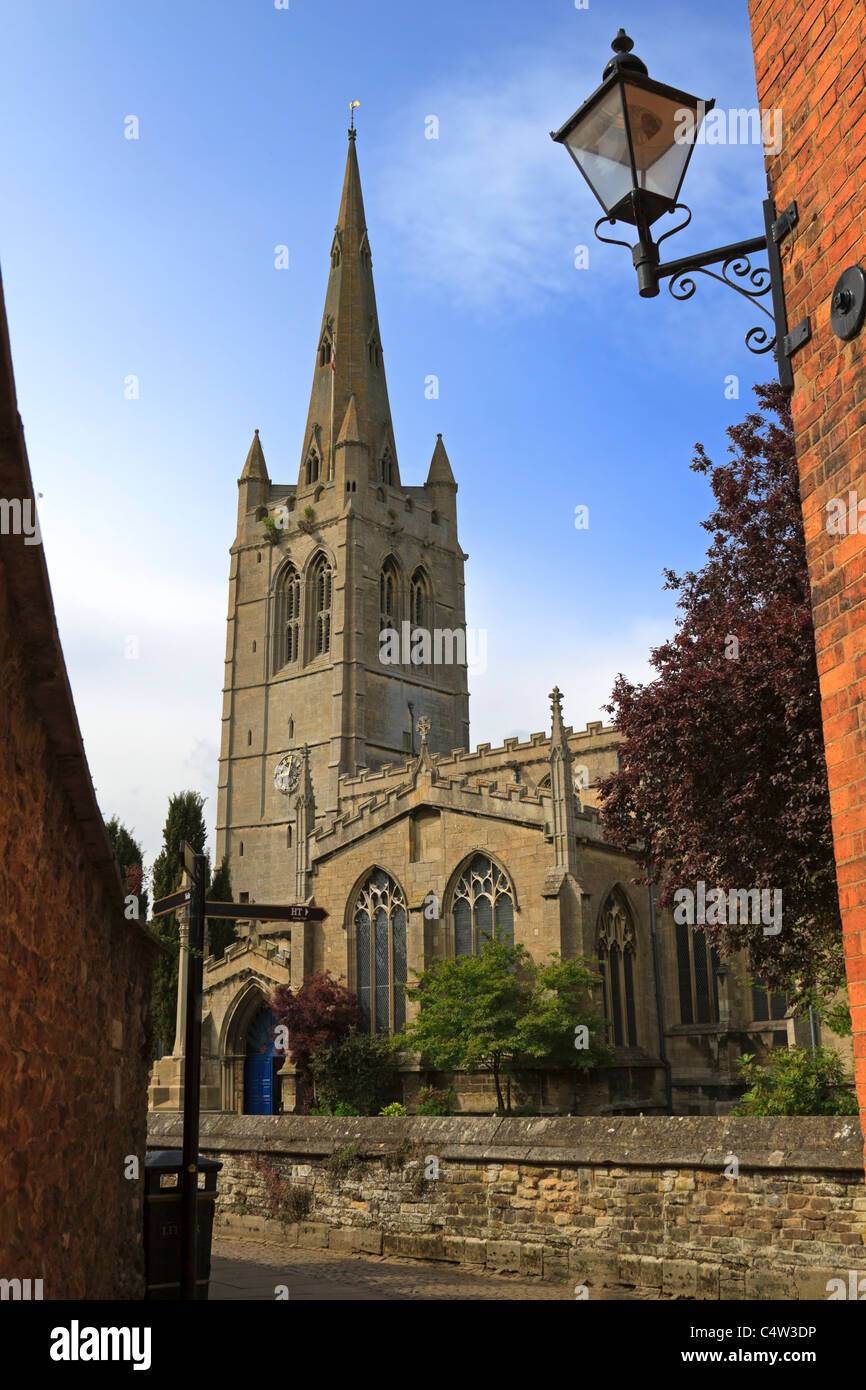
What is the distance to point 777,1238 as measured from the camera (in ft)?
34.2

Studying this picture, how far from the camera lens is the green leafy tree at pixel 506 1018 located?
27422 millimetres

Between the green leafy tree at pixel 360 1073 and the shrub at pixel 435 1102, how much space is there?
1823mm

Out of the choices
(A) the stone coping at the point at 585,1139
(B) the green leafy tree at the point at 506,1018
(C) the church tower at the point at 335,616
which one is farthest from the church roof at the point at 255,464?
(A) the stone coping at the point at 585,1139

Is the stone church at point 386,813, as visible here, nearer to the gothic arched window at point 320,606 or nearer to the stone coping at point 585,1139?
the gothic arched window at point 320,606

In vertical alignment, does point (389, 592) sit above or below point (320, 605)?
above

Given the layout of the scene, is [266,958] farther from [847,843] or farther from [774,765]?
[847,843]

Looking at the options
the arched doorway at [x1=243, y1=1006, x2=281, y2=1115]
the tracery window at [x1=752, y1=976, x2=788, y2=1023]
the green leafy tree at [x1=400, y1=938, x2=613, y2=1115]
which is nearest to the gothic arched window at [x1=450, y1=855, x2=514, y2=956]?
the green leafy tree at [x1=400, y1=938, x2=613, y2=1115]

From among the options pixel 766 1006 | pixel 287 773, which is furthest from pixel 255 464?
pixel 766 1006

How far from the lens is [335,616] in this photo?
219 ft

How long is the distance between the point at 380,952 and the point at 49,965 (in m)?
27.8

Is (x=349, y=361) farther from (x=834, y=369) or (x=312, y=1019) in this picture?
(x=834, y=369)

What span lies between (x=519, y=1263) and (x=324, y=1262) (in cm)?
262

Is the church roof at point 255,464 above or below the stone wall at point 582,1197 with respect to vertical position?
above

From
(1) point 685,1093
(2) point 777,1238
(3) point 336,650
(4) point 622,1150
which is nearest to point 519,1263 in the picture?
(4) point 622,1150
